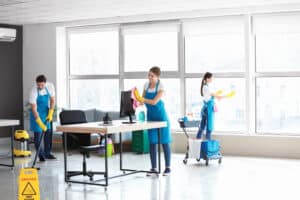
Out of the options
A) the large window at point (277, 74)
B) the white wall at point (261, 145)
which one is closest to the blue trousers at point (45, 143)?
the white wall at point (261, 145)

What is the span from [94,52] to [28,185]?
667 centimetres

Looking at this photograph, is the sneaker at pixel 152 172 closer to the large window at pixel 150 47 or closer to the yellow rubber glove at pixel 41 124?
the yellow rubber glove at pixel 41 124

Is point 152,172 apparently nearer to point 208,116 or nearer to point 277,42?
point 208,116

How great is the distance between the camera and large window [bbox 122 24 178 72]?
1020 centimetres

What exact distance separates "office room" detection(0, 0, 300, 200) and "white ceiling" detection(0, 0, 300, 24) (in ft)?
0.10

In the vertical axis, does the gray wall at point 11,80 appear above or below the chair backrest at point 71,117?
above

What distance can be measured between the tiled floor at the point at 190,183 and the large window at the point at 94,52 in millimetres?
3032

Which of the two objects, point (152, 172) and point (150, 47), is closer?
point (152, 172)

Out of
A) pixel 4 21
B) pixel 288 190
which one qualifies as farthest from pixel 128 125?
pixel 4 21

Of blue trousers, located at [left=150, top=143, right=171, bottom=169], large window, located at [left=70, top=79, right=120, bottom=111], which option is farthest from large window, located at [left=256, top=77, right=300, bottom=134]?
large window, located at [left=70, top=79, right=120, bottom=111]

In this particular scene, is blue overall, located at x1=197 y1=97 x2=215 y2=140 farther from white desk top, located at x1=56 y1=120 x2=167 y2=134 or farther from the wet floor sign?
the wet floor sign

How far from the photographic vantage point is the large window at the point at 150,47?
33.5ft

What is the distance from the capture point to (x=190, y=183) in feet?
21.7

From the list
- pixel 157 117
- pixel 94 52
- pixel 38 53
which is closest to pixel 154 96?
pixel 157 117
